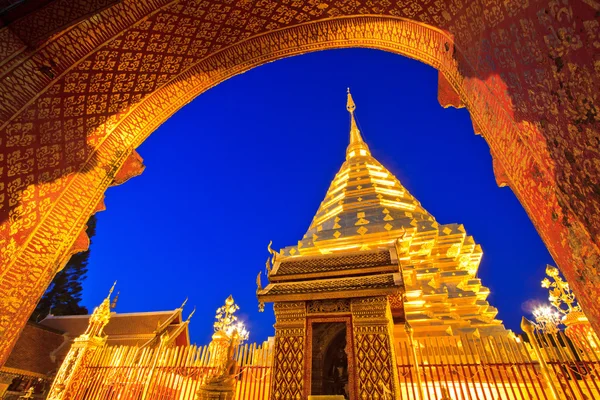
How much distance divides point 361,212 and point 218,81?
758 centimetres

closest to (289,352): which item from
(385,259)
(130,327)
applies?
(385,259)

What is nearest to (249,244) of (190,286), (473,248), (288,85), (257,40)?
(190,286)

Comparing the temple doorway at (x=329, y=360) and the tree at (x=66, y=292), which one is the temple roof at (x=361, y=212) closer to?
the temple doorway at (x=329, y=360)

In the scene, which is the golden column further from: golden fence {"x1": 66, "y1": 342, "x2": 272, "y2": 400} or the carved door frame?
golden fence {"x1": 66, "y1": 342, "x2": 272, "y2": 400}

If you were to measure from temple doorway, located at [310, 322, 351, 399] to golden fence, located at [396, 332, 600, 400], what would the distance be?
1014 millimetres

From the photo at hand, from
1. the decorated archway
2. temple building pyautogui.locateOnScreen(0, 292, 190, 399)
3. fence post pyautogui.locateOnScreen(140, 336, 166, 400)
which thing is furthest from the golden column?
temple building pyautogui.locateOnScreen(0, 292, 190, 399)

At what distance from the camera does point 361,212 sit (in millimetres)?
11406

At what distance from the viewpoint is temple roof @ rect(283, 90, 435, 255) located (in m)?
9.87

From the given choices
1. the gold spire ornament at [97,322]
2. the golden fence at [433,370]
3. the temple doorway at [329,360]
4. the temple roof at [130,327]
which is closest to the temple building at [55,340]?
the temple roof at [130,327]

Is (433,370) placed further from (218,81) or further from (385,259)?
(218,81)

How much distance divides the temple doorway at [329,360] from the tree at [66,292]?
81.6 feet

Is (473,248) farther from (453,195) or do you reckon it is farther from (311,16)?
(453,195)

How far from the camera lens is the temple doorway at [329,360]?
4902 mm

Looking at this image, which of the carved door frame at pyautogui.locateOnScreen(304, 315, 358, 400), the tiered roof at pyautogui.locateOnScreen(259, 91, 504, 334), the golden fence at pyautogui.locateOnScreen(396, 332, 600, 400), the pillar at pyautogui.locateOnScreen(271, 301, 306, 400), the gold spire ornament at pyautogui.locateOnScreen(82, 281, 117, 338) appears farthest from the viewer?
the gold spire ornament at pyautogui.locateOnScreen(82, 281, 117, 338)
